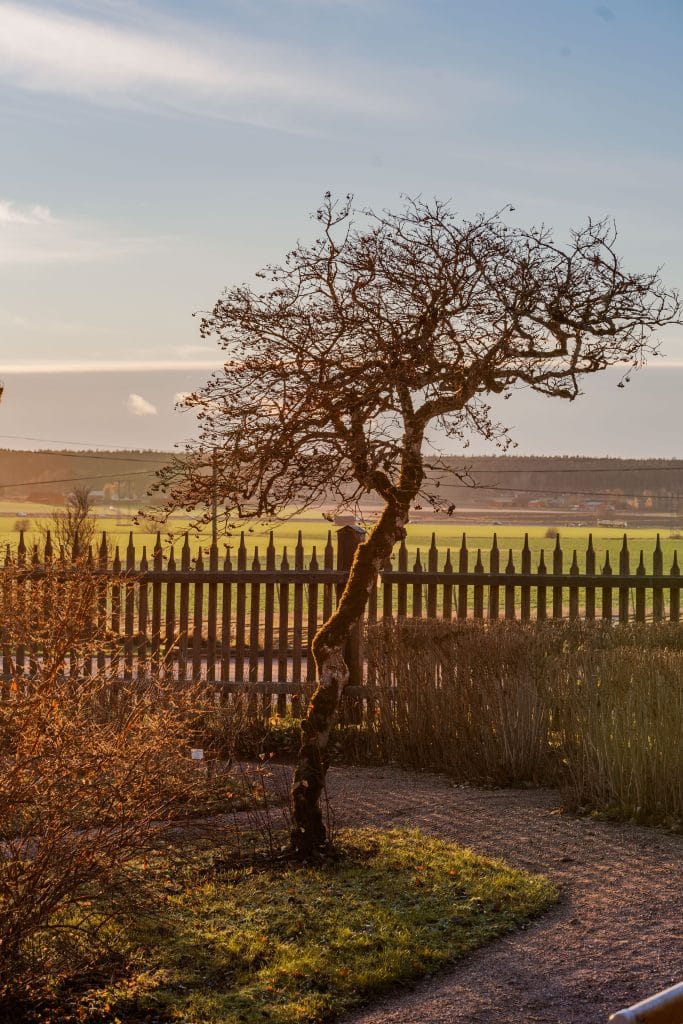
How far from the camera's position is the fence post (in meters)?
10.2

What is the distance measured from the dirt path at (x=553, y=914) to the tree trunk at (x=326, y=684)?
0.83 metres

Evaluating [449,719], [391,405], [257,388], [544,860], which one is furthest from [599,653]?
[257,388]

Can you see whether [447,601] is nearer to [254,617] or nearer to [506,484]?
[254,617]

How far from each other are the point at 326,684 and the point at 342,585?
454 cm

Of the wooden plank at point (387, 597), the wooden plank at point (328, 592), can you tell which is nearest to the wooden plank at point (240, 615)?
the wooden plank at point (328, 592)

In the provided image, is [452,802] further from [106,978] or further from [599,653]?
[106,978]

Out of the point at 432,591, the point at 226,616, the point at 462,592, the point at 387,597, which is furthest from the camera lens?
the point at 226,616

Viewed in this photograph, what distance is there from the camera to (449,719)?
8.06m

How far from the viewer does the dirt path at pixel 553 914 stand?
4.08 m

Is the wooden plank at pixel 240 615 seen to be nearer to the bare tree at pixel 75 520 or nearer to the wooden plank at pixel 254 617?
the wooden plank at pixel 254 617

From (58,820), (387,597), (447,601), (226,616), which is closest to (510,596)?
(447,601)

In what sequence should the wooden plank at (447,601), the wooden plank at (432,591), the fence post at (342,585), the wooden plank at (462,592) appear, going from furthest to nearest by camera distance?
the fence post at (342,585)
the wooden plank at (432,591)
the wooden plank at (462,592)
the wooden plank at (447,601)

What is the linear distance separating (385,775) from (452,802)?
1.09m

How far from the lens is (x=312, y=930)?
4785 mm
